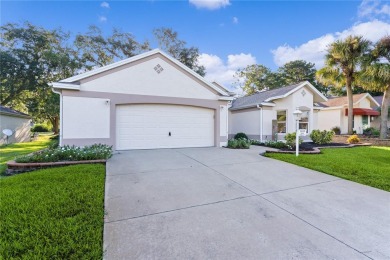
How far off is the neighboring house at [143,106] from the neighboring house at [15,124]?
39.8 ft

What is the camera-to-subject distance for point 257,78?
32.4 m

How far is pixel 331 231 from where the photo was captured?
269 centimetres

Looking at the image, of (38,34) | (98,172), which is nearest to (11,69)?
(38,34)

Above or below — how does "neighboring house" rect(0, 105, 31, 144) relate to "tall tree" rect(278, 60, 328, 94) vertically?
below

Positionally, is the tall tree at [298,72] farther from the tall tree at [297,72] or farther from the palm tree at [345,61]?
the palm tree at [345,61]

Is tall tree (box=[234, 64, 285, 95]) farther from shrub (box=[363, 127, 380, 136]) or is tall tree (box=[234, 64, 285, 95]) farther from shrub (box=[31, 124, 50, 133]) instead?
shrub (box=[31, 124, 50, 133])

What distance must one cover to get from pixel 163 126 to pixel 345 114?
66.1 ft

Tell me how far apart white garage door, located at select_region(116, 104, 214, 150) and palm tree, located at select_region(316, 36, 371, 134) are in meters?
12.6

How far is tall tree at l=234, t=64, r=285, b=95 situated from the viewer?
3219 cm

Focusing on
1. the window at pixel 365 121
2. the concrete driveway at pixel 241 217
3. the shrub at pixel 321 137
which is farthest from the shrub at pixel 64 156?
the window at pixel 365 121

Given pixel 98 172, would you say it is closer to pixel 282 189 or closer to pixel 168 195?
pixel 168 195

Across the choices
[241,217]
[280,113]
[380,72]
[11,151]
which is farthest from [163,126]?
[380,72]

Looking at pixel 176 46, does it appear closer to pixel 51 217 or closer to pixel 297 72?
pixel 51 217

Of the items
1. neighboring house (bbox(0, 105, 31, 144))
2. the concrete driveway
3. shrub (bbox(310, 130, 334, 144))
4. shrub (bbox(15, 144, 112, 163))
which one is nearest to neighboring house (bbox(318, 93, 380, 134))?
shrub (bbox(310, 130, 334, 144))
